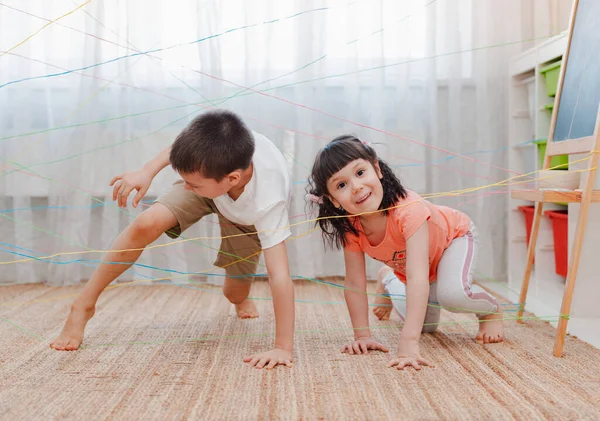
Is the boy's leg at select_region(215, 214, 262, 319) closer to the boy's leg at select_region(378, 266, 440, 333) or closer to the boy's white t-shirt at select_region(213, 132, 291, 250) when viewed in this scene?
the boy's white t-shirt at select_region(213, 132, 291, 250)

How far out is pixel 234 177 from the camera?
1238mm

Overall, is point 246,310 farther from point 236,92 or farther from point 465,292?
point 236,92

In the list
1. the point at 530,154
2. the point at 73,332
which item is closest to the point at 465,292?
the point at 73,332

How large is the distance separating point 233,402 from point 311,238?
1.29 m

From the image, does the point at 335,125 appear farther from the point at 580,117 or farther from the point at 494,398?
the point at 494,398

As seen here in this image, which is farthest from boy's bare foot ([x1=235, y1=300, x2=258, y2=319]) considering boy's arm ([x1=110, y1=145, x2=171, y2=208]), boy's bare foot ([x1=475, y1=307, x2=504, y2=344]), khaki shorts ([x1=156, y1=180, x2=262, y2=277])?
boy's bare foot ([x1=475, y1=307, x2=504, y2=344])

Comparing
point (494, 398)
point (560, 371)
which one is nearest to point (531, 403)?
point (494, 398)

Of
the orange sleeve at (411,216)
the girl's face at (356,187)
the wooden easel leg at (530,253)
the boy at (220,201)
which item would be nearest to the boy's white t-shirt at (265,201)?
the boy at (220,201)

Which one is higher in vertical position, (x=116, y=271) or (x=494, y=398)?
(x=116, y=271)

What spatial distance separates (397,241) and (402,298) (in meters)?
0.24

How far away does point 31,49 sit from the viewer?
2.19 m

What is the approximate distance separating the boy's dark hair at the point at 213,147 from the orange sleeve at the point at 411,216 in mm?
329

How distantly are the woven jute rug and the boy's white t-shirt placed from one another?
10.0 inches

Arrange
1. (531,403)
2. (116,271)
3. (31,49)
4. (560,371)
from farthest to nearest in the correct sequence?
(31,49), (116,271), (560,371), (531,403)
